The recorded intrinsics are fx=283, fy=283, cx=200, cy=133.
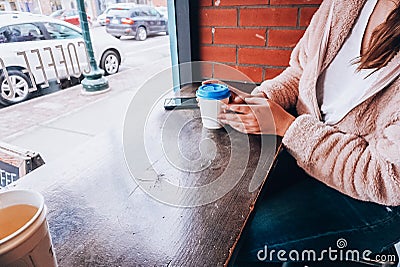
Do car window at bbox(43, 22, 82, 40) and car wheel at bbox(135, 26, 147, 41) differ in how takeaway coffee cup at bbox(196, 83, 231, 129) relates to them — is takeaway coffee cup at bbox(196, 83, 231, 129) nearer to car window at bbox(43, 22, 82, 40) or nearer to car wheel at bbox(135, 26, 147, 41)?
car window at bbox(43, 22, 82, 40)

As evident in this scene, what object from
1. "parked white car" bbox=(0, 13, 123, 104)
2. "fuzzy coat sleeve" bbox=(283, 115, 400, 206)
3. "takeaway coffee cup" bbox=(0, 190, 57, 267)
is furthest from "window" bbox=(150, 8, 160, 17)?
"takeaway coffee cup" bbox=(0, 190, 57, 267)

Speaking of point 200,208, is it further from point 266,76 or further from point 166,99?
point 266,76

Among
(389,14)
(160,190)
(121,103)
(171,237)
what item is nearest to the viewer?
(171,237)

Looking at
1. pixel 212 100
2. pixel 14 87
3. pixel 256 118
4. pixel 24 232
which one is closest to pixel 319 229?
pixel 256 118

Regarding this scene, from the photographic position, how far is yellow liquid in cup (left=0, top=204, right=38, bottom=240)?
0.36 meters

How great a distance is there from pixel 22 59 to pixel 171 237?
601 millimetres

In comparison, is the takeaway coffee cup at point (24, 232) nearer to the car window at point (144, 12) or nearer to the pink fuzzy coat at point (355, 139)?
the pink fuzzy coat at point (355, 139)

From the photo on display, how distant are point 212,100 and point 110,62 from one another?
59cm

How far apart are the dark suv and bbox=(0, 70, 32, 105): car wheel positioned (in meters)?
0.39

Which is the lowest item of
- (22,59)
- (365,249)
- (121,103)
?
(365,249)

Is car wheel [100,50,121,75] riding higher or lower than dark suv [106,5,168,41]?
lower

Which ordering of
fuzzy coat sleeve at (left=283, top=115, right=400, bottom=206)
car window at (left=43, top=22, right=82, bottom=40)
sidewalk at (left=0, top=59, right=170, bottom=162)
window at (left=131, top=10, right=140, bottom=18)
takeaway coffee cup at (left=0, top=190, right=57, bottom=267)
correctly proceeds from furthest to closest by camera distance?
window at (left=131, top=10, right=140, bottom=18), sidewalk at (left=0, top=59, right=170, bottom=162), car window at (left=43, top=22, right=82, bottom=40), fuzzy coat sleeve at (left=283, top=115, right=400, bottom=206), takeaway coffee cup at (left=0, top=190, right=57, bottom=267)

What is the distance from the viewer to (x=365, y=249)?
746mm

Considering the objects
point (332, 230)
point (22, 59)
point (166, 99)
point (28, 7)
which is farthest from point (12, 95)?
point (332, 230)
